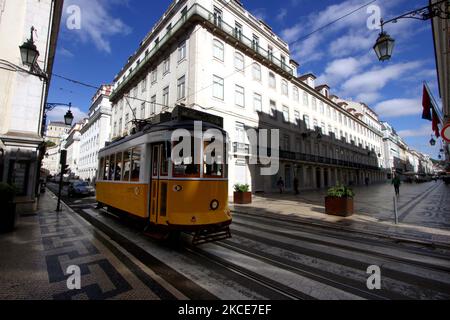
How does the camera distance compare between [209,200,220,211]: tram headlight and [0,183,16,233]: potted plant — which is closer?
[209,200,220,211]: tram headlight

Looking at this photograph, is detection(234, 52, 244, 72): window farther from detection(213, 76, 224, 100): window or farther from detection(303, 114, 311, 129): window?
detection(303, 114, 311, 129): window

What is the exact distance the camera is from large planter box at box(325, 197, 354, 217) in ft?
31.2

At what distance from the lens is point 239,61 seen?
22.9 metres

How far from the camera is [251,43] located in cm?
2395

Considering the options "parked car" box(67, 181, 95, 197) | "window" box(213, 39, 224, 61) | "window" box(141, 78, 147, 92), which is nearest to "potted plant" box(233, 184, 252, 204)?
"window" box(213, 39, 224, 61)

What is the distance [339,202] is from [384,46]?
6.10 meters

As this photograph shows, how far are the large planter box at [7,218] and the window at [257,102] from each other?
68.2 feet

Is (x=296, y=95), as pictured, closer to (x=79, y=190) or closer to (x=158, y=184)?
(x=79, y=190)

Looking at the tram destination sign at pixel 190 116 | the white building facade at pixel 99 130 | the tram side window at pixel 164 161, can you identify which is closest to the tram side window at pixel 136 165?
the tram side window at pixel 164 161

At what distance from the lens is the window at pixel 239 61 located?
2248 centimetres
